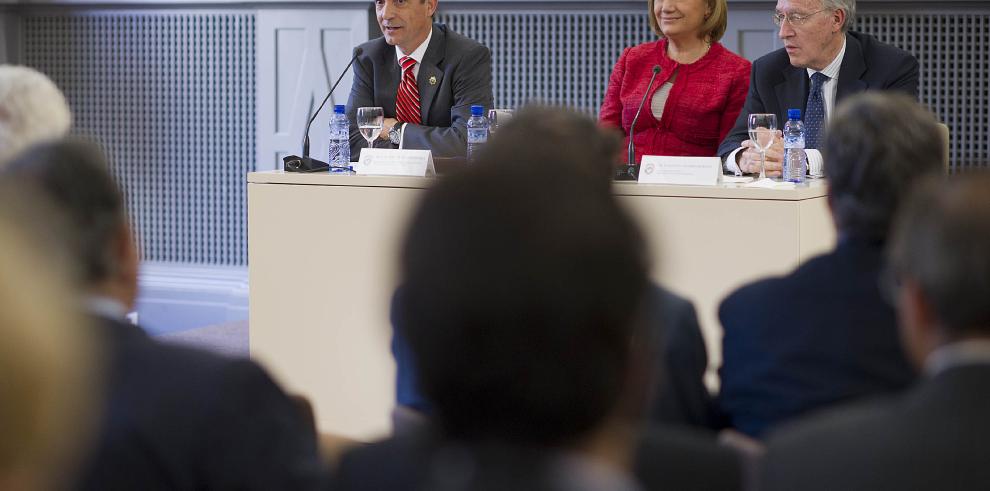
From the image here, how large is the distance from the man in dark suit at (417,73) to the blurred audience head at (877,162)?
7.73 feet

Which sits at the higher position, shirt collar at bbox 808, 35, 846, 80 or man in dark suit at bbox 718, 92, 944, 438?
shirt collar at bbox 808, 35, 846, 80

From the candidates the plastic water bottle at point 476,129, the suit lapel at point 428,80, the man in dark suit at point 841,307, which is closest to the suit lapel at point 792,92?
the plastic water bottle at point 476,129

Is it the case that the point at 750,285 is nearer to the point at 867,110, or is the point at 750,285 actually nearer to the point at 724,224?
the point at 867,110

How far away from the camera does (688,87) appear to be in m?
3.92

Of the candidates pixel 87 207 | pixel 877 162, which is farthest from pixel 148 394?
pixel 877 162

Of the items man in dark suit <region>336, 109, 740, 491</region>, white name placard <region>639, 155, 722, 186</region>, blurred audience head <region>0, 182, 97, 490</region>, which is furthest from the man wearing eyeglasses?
blurred audience head <region>0, 182, 97, 490</region>

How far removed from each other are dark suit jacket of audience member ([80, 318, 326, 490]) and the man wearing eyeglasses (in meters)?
2.65

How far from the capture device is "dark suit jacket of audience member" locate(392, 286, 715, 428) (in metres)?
1.69

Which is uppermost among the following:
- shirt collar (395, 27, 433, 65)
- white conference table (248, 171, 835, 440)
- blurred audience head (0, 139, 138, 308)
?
shirt collar (395, 27, 433, 65)

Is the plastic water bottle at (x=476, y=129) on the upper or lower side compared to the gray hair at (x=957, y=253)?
upper

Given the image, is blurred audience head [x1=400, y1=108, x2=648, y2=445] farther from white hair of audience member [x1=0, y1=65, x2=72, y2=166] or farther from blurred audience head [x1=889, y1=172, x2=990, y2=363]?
white hair of audience member [x1=0, y1=65, x2=72, y2=166]

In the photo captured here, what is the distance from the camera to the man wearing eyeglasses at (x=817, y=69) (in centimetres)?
373

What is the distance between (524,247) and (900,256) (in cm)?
56

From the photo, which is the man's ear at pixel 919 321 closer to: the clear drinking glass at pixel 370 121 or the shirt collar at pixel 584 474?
the shirt collar at pixel 584 474
